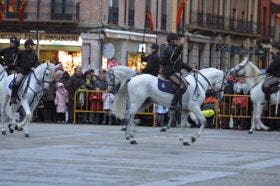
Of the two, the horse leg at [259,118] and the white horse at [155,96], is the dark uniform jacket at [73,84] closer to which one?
the horse leg at [259,118]

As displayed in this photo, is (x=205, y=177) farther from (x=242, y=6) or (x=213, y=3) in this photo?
(x=242, y=6)

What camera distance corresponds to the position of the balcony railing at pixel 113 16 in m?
53.0

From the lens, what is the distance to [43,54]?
5134cm

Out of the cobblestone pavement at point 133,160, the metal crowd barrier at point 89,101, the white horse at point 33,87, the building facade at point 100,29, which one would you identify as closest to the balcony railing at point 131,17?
the building facade at point 100,29

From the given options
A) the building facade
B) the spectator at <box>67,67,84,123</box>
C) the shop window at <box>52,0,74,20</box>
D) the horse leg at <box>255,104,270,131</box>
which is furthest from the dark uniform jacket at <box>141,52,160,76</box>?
the shop window at <box>52,0,74,20</box>

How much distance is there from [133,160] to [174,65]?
5173 mm

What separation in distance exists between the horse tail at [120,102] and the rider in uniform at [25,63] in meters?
2.41

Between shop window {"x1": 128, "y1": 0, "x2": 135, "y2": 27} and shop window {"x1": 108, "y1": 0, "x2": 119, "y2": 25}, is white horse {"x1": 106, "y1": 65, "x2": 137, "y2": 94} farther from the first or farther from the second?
shop window {"x1": 128, "y1": 0, "x2": 135, "y2": 27}

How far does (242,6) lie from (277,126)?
4521 cm

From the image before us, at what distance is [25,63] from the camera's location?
2428 cm

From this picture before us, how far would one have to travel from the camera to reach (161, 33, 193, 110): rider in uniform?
2222 centimetres

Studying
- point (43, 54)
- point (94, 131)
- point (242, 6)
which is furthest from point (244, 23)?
point (94, 131)

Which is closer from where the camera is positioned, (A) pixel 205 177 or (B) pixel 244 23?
(A) pixel 205 177

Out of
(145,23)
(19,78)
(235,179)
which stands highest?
(145,23)
